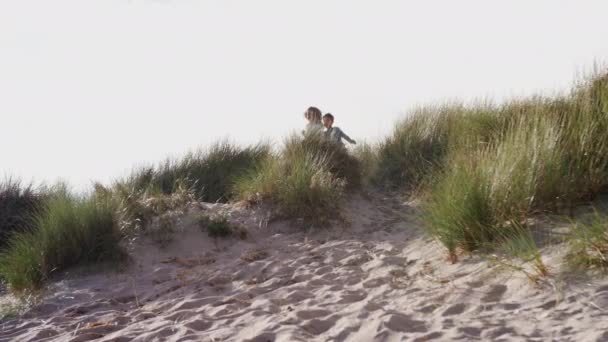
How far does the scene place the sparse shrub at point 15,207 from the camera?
725cm

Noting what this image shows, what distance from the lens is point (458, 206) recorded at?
422cm

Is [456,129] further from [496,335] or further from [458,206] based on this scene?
[496,335]

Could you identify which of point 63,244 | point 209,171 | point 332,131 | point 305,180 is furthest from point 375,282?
point 209,171

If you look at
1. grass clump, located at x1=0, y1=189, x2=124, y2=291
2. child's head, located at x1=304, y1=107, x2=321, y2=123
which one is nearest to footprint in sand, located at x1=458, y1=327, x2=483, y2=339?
grass clump, located at x1=0, y1=189, x2=124, y2=291

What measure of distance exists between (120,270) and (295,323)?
2.99 metres

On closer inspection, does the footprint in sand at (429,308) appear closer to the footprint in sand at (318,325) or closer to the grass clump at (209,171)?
the footprint in sand at (318,325)

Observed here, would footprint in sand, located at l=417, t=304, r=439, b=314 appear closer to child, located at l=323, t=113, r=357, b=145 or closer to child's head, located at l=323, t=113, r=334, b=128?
child, located at l=323, t=113, r=357, b=145

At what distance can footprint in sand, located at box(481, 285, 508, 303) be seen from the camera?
3394 millimetres

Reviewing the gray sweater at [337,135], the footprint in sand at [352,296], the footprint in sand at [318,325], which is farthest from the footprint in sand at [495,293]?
the gray sweater at [337,135]

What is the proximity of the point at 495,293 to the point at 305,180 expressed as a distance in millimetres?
3757

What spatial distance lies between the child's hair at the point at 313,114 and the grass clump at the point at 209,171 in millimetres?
1173

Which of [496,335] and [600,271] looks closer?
[496,335]

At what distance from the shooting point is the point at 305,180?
694 centimetres

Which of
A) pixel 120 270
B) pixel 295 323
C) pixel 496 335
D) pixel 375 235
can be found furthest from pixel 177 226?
pixel 496 335
